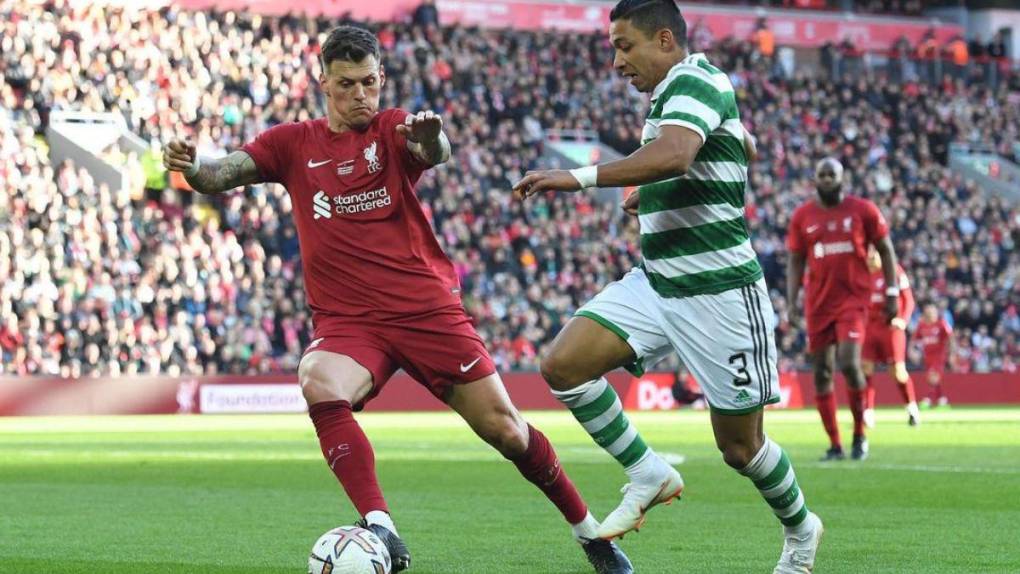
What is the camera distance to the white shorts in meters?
7.45

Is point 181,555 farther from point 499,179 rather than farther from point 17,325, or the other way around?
point 499,179

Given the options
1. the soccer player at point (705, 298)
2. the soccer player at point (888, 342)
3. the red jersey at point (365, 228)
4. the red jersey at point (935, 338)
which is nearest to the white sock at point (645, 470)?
the soccer player at point (705, 298)

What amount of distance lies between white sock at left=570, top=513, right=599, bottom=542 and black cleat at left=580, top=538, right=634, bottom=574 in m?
0.03

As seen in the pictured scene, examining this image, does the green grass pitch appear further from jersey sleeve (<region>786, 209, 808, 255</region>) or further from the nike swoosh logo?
jersey sleeve (<region>786, 209, 808, 255</region>)

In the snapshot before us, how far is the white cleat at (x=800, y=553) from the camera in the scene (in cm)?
736

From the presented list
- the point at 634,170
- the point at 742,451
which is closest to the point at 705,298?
the point at 742,451

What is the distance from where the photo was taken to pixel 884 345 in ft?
71.7

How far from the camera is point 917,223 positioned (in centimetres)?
4250

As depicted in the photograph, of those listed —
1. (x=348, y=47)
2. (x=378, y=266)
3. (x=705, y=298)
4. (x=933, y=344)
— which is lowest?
(x=933, y=344)

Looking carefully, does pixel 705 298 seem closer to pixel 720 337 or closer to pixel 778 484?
pixel 720 337

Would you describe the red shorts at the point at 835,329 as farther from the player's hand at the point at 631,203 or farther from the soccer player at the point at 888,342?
the player's hand at the point at 631,203

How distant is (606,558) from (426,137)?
2.00 metres

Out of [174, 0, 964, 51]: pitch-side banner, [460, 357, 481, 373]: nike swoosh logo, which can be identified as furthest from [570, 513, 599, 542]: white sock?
[174, 0, 964, 51]: pitch-side banner

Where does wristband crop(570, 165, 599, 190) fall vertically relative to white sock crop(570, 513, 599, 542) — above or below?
above
